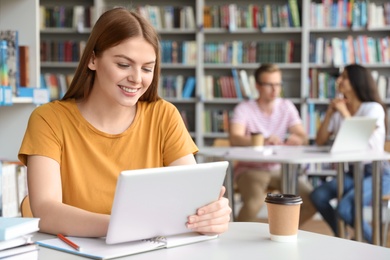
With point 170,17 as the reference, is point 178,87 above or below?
below

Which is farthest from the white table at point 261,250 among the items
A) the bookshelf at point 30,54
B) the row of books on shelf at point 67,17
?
the row of books on shelf at point 67,17

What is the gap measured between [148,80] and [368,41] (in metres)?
4.39

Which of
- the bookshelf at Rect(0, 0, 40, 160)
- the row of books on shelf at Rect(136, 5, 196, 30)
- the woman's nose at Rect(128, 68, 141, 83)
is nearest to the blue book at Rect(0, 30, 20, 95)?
the bookshelf at Rect(0, 0, 40, 160)

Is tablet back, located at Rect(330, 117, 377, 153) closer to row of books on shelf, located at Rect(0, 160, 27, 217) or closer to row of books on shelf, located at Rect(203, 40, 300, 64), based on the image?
row of books on shelf, located at Rect(0, 160, 27, 217)

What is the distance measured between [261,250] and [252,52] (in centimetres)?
470

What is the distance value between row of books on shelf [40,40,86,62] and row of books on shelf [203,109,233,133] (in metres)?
1.31

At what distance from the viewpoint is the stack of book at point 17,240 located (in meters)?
1.20

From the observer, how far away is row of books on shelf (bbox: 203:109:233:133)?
6109 mm

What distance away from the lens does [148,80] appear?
1.82 m

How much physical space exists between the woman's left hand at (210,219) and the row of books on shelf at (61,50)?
4.90 meters

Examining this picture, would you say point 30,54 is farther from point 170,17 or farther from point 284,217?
point 170,17

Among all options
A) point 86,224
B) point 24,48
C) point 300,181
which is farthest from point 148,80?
point 300,181

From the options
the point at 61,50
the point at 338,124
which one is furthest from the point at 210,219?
the point at 61,50

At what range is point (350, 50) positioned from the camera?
19.3 ft
